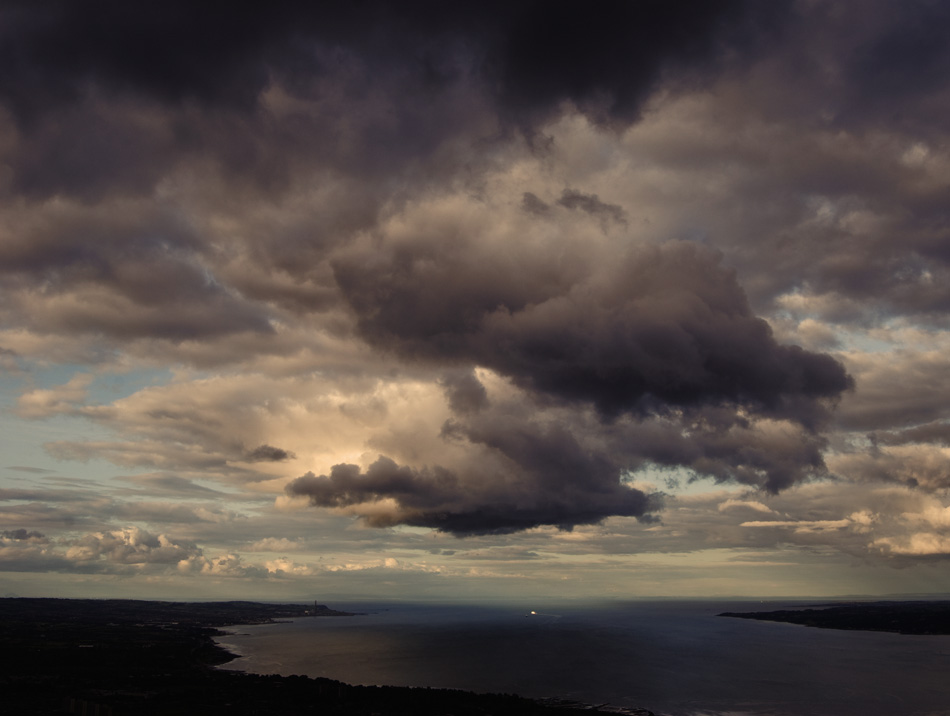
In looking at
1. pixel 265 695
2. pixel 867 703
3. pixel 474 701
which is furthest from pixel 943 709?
pixel 265 695

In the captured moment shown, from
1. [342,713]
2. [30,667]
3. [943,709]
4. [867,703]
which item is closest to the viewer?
[342,713]

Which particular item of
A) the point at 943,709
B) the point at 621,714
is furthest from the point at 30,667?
the point at 943,709

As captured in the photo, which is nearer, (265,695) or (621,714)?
(621,714)

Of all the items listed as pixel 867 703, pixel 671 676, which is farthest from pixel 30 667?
pixel 867 703

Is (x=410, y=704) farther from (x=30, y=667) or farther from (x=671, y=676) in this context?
(x=30, y=667)

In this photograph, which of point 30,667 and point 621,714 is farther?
point 30,667

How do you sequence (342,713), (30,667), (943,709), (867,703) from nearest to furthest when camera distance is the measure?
(342,713) < (943,709) < (867,703) < (30,667)

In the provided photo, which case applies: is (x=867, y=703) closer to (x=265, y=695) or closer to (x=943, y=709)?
(x=943, y=709)

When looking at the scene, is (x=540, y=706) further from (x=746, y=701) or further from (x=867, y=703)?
(x=867, y=703)
